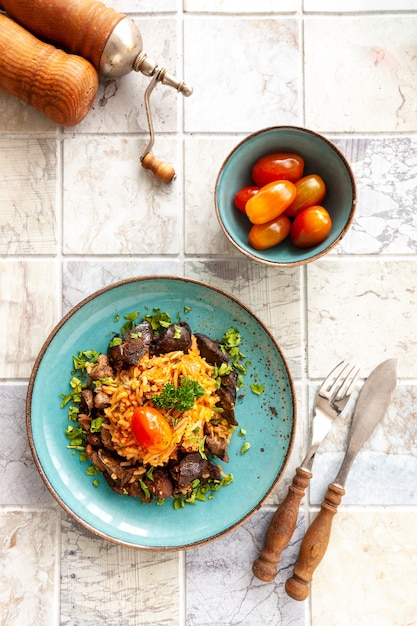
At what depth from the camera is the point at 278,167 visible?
4.11 feet

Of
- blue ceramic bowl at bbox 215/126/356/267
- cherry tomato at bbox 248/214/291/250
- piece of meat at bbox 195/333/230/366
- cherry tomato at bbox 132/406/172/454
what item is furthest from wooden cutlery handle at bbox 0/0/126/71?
cherry tomato at bbox 132/406/172/454

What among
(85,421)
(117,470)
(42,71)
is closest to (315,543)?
(117,470)

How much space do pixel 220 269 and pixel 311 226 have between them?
24 centimetres

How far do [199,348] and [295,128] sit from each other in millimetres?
499

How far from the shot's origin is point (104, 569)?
1.36 metres

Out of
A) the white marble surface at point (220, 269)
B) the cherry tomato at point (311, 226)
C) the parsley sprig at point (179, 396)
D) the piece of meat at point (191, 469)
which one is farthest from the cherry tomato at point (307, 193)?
the piece of meat at point (191, 469)

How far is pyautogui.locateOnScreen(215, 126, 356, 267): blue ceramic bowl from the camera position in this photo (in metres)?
1.23

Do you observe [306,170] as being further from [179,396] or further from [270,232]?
[179,396]

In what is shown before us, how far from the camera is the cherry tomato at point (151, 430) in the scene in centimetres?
115

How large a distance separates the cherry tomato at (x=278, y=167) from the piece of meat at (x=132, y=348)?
40 centimetres

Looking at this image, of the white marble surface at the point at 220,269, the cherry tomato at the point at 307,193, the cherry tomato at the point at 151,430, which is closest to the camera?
the cherry tomato at the point at 151,430

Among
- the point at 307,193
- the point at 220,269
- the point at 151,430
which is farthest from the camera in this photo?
the point at 220,269

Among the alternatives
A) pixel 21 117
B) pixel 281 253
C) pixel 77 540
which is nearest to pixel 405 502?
pixel 281 253

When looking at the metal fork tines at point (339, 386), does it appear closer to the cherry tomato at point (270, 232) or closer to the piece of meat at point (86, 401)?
the cherry tomato at point (270, 232)
